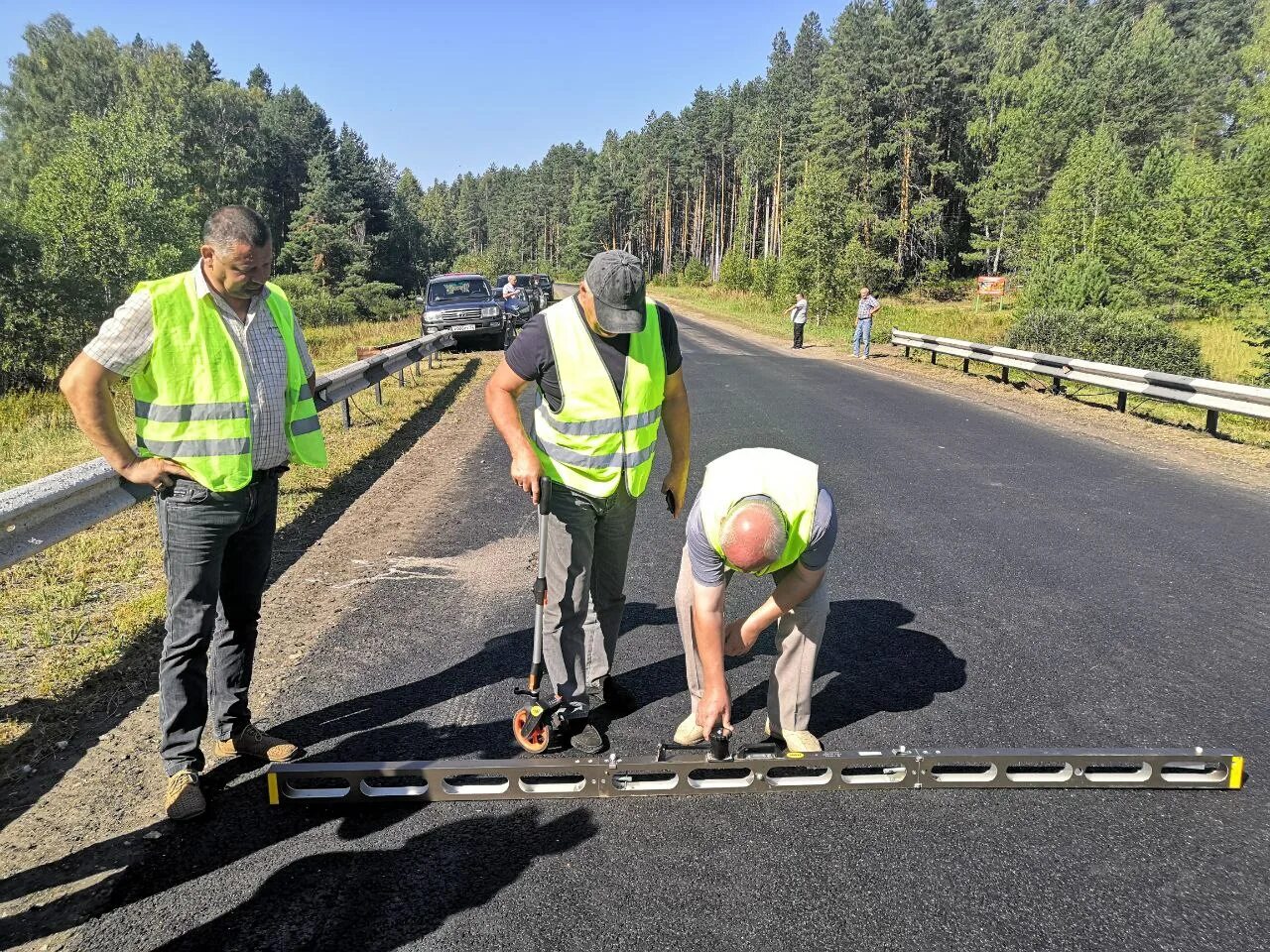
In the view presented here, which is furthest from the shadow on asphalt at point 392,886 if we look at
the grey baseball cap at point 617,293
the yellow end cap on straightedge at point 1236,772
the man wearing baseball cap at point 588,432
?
Result: the yellow end cap on straightedge at point 1236,772

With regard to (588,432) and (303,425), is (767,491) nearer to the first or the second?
(588,432)

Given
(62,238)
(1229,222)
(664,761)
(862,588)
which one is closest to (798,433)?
(862,588)

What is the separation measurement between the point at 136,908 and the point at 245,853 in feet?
1.08

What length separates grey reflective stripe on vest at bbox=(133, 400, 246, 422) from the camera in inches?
117

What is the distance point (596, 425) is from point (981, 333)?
3024cm

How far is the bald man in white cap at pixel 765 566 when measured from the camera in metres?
2.70

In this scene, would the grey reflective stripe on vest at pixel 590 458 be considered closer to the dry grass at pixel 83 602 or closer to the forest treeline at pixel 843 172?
the dry grass at pixel 83 602

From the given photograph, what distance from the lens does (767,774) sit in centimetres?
312

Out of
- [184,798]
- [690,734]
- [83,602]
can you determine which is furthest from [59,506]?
[690,734]

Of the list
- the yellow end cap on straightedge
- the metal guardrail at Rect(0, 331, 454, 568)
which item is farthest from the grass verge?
the metal guardrail at Rect(0, 331, 454, 568)

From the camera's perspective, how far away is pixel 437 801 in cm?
302

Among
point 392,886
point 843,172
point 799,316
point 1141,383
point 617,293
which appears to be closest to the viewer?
point 392,886

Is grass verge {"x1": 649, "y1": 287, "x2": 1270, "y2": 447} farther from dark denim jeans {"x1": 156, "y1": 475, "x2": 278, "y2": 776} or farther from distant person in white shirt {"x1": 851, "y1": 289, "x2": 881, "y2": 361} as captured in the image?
dark denim jeans {"x1": 156, "y1": 475, "x2": 278, "y2": 776}

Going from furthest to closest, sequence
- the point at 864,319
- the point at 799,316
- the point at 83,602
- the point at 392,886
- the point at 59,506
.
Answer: the point at 799,316
the point at 864,319
the point at 83,602
the point at 59,506
the point at 392,886
